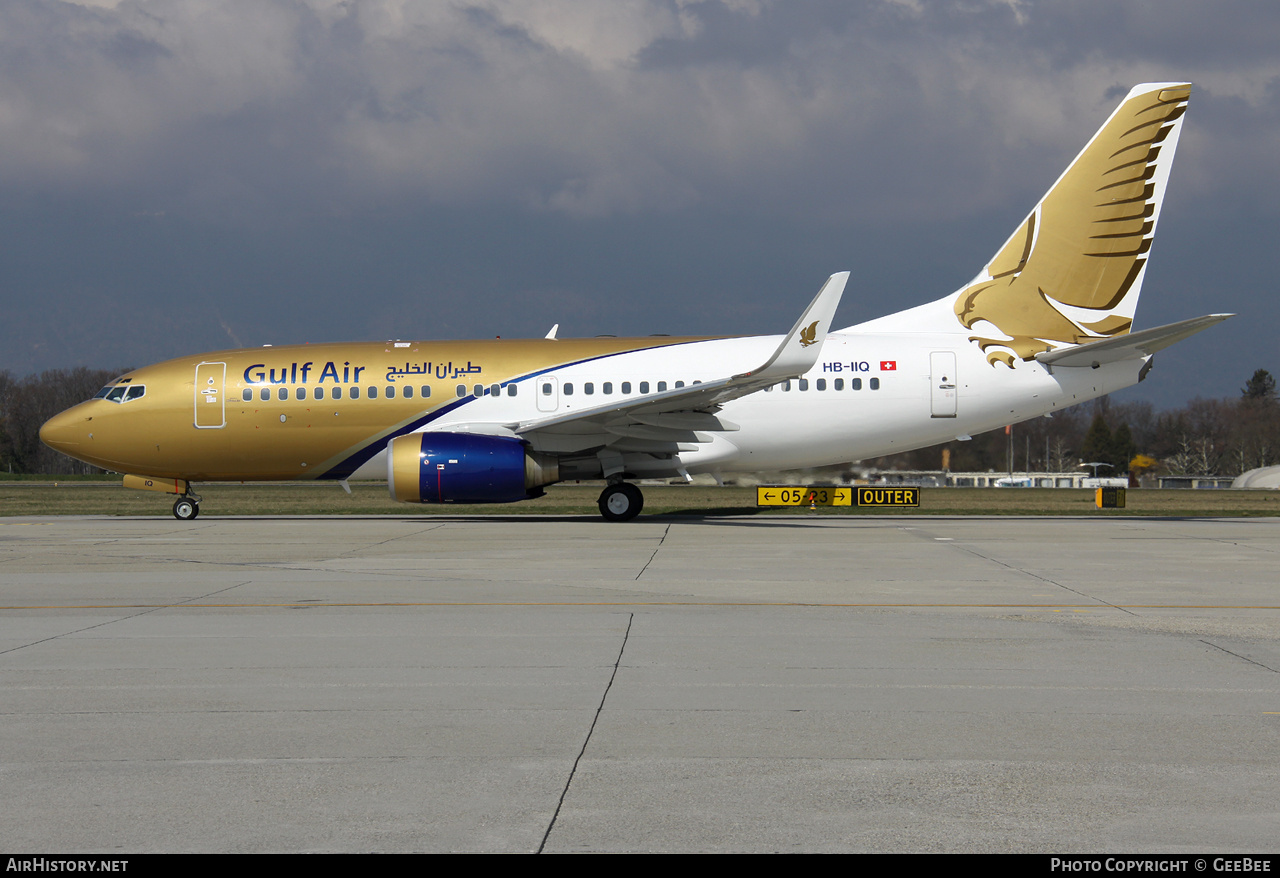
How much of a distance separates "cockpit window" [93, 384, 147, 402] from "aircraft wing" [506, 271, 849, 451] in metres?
8.61

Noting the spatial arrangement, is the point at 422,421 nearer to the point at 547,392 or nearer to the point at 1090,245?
the point at 547,392

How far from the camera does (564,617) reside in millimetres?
9453

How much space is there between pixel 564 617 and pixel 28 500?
3422 cm

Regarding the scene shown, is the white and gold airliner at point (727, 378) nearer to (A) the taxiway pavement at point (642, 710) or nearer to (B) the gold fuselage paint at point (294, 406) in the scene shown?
(B) the gold fuselage paint at point (294, 406)

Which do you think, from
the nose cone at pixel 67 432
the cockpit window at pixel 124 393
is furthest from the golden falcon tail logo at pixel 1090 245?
the nose cone at pixel 67 432

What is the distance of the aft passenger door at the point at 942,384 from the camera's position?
23.1 m

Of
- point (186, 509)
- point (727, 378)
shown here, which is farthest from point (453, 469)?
point (186, 509)

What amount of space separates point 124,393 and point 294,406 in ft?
13.7

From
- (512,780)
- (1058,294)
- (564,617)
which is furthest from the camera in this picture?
(1058,294)

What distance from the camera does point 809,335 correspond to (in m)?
19.2

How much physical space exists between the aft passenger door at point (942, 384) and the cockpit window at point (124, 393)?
689 inches

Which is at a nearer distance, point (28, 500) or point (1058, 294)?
point (1058, 294)

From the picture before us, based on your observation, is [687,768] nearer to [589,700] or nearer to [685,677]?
[589,700]

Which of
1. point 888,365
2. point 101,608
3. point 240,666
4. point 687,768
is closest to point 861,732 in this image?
point 687,768
